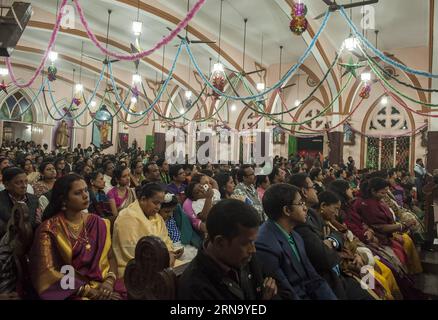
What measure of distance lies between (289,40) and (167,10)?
435cm

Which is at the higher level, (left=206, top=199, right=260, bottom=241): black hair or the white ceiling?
the white ceiling

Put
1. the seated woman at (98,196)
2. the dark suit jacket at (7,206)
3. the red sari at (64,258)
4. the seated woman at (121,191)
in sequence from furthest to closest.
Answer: the seated woman at (121,191) < the seated woman at (98,196) < the dark suit jacket at (7,206) < the red sari at (64,258)

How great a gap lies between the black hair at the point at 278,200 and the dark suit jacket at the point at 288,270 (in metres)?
0.14

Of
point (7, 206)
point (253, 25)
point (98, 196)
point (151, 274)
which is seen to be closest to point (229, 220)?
point (151, 274)

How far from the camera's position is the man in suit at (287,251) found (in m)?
1.81

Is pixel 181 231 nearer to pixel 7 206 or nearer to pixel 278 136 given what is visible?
pixel 7 206

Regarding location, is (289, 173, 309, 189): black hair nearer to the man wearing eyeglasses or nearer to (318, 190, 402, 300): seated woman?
(318, 190, 402, 300): seated woman

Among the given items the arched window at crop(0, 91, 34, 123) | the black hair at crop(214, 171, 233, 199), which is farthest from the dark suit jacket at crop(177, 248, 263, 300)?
the arched window at crop(0, 91, 34, 123)

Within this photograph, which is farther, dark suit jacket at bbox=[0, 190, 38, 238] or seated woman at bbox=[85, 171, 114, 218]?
seated woman at bbox=[85, 171, 114, 218]

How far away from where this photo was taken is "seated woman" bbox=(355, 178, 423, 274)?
364 cm

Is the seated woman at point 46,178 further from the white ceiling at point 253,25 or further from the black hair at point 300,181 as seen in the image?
the white ceiling at point 253,25

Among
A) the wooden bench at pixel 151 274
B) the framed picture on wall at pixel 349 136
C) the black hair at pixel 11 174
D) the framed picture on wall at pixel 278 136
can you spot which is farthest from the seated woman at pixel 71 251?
the framed picture on wall at pixel 278 136

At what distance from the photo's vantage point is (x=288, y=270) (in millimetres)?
1868
